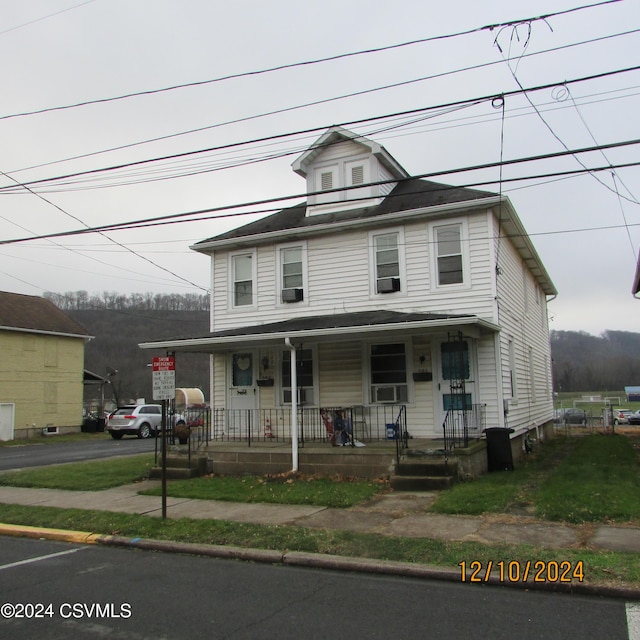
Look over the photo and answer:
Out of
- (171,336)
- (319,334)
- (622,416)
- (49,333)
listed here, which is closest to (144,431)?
(49,333)

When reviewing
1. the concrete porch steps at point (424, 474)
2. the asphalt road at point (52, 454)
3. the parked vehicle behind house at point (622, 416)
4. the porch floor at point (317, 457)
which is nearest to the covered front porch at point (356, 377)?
the porch floor at point (317, 457)

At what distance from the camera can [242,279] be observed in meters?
16.5

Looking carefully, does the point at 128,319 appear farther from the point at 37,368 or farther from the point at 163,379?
the point at 163,379

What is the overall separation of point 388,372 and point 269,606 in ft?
30.4

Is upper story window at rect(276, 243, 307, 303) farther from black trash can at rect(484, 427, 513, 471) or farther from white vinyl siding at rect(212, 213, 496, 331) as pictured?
black trash can at rect(484, 427, 513, 471)

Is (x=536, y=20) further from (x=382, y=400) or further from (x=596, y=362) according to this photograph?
(x=596, y=362)

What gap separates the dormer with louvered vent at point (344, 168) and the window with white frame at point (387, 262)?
140 centimetres

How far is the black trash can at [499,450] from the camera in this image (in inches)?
496

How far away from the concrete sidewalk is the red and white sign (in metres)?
1.90

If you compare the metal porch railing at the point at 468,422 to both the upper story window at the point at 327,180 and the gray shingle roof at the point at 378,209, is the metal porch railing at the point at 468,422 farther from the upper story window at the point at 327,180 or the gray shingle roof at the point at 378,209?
the upper story window at the point at 327,180

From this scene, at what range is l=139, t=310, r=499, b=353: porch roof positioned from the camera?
11742 mm

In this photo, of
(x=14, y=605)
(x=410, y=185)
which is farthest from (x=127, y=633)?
(x=410, y=185)

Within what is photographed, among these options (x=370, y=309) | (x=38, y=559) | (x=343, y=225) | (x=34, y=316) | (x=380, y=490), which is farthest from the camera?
(x=34, y=316)

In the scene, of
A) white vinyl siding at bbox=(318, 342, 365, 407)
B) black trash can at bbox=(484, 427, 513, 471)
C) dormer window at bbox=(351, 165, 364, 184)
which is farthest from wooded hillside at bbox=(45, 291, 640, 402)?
black trash can at bbox=(484, 427, 513, 471)
